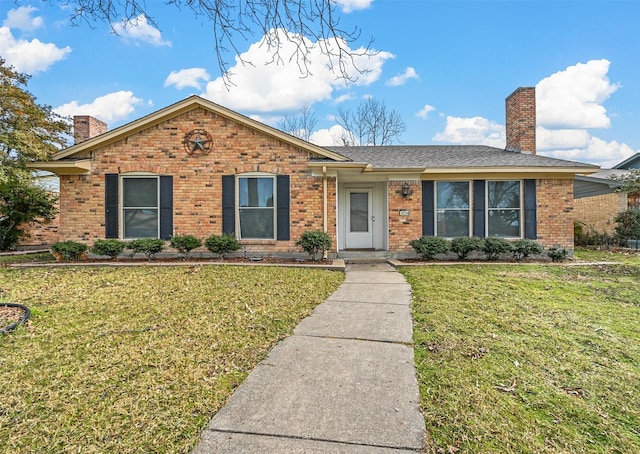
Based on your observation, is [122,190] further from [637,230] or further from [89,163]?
[637,230]

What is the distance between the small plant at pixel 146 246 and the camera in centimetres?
862

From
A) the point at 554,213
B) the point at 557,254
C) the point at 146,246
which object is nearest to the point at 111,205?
the point at 146,246

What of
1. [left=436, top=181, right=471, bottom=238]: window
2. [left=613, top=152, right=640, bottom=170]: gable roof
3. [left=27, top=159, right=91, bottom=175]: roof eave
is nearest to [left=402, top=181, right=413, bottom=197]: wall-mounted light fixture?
[left=436, top=181, right=471, bottom=238]: window

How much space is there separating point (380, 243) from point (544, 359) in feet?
25.8

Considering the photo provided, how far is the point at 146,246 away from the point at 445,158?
351 inches

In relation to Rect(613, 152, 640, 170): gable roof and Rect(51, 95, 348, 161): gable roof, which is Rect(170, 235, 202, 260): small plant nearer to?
Rect(51, 95, 348, 161): gable roof

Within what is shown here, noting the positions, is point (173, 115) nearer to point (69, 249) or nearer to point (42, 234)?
point (69, 249)

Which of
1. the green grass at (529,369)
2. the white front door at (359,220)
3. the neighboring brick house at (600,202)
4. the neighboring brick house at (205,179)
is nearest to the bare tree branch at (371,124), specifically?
the neighboring brick house at (600,202)

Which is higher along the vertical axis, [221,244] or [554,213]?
[554,213]

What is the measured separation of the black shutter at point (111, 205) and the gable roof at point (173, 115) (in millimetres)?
938

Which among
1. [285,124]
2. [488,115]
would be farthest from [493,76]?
[285,124]

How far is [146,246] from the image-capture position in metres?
8.59

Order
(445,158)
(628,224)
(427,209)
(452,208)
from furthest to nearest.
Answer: (628,224), (445,158), (452,208), (427,209)

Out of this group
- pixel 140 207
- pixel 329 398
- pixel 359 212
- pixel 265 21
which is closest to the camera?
pixel 329 398
